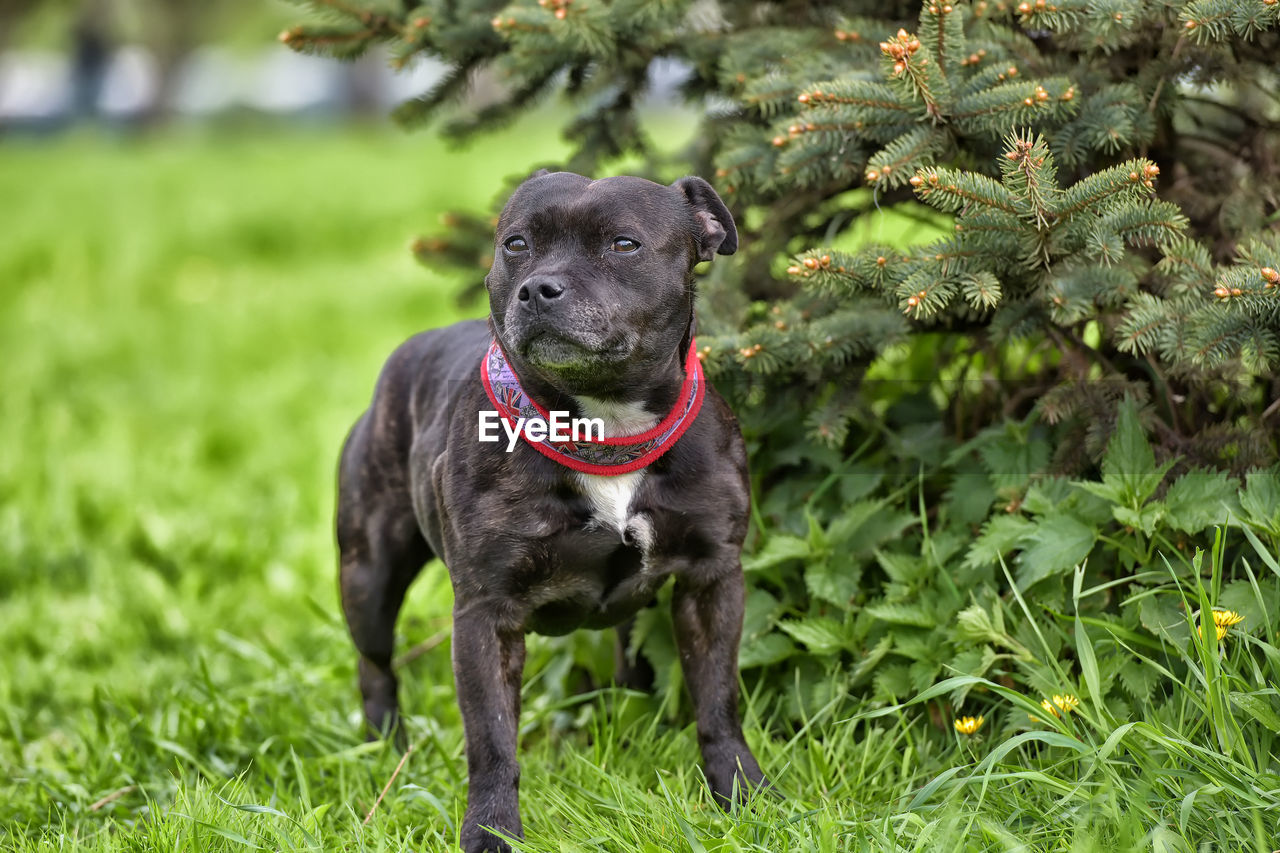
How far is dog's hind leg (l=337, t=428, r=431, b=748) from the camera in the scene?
3531 mm

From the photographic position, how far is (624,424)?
9.37ft

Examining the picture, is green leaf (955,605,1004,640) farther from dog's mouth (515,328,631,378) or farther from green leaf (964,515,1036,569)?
dog's mouth (515,328,631,378)

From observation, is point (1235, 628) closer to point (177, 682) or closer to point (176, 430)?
point (177, 682)

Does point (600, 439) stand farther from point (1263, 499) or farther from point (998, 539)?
point (1263, 499)

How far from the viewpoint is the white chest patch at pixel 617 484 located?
110 inches

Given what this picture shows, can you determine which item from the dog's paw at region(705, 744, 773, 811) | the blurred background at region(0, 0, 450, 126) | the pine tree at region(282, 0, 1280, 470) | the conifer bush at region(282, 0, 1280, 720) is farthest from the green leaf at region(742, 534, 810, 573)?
the blurred background at region(0, 0, 450, 126)

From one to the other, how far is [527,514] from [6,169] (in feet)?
57.8

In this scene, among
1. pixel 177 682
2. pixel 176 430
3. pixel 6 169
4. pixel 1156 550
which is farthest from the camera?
pixel 6 169

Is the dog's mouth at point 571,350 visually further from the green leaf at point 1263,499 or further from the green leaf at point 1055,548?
the green leaf at point 1263,499

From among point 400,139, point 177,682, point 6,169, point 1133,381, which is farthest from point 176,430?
point 400,139

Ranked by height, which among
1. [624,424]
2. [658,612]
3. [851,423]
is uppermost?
[624,424]

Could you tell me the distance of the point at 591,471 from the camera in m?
2.80

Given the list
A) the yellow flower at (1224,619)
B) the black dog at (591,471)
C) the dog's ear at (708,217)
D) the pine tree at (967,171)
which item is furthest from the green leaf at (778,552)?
the yellow flower at (1224,619)

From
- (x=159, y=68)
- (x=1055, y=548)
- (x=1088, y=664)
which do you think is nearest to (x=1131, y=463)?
(x=1055, y=548)
